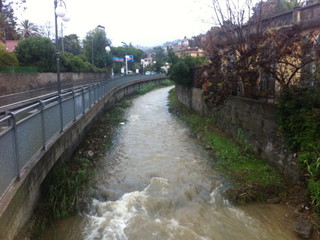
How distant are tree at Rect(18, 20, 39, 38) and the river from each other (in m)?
51.6

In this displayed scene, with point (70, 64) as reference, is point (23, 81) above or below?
below

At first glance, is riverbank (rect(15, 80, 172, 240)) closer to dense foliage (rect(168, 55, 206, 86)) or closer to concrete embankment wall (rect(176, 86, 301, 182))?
concrete embankment wall (rect(176, 86, 301, 182))

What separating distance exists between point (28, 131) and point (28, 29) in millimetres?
58646

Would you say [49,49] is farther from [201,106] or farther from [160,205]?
[160,205]

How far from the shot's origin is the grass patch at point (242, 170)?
6.81 meters

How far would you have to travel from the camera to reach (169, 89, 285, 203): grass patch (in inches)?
268

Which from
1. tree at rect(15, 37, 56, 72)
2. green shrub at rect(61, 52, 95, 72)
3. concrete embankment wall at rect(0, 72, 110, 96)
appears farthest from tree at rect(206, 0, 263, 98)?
green shrub at rect(61, 52, 95, 72)

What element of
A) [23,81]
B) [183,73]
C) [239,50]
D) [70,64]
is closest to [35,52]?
[23,81]

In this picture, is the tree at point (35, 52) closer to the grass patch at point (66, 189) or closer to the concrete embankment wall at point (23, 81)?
the concrete embankment wall at point (23, 81)

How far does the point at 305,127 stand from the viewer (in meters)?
6.74

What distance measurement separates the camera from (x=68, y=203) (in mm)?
6277

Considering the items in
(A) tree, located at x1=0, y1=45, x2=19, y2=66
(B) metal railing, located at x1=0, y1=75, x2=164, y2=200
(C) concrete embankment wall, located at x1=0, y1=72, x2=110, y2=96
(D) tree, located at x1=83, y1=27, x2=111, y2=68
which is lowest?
(B) metal railing, located at x1=0, y1=75, x2=164, y2=200

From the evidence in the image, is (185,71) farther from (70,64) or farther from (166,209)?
(70,64)

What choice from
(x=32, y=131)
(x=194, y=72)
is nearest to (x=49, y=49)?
(x=194, y=72)
